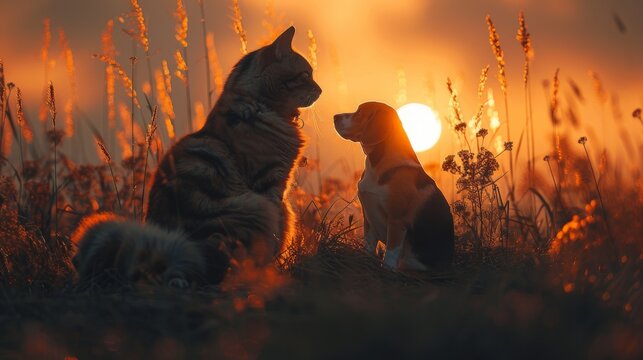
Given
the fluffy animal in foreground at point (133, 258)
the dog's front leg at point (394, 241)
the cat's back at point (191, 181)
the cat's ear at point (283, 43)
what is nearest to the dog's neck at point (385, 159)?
the dog's front leg at point (394, 241)

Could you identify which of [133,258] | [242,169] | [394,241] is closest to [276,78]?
[242,169]

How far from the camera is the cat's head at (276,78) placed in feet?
16.8

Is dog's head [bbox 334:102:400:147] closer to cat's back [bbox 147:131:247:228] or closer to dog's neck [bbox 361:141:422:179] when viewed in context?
dog's neck [bbox 361:141:422:179]

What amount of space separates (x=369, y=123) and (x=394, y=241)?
2.56 feet

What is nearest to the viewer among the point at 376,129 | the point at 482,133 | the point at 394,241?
the point at 394,241

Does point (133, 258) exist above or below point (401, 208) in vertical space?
below

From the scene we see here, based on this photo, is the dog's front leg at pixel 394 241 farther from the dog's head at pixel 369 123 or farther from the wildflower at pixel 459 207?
the wildflower at pixel 459 207

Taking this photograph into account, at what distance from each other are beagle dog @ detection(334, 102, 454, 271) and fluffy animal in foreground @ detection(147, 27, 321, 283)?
1.89 ft

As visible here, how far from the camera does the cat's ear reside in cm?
519

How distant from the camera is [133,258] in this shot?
3.69 m

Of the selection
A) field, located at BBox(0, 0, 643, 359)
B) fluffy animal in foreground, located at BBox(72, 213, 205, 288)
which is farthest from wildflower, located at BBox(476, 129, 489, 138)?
fluffy animal in foreground, located at BBox(72, 213, 205, 288)

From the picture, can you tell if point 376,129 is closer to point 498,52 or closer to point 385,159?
point 385,159

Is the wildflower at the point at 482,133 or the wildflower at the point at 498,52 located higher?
the wildflower at the point at 498,52

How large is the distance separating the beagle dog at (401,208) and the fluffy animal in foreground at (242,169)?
58cm
